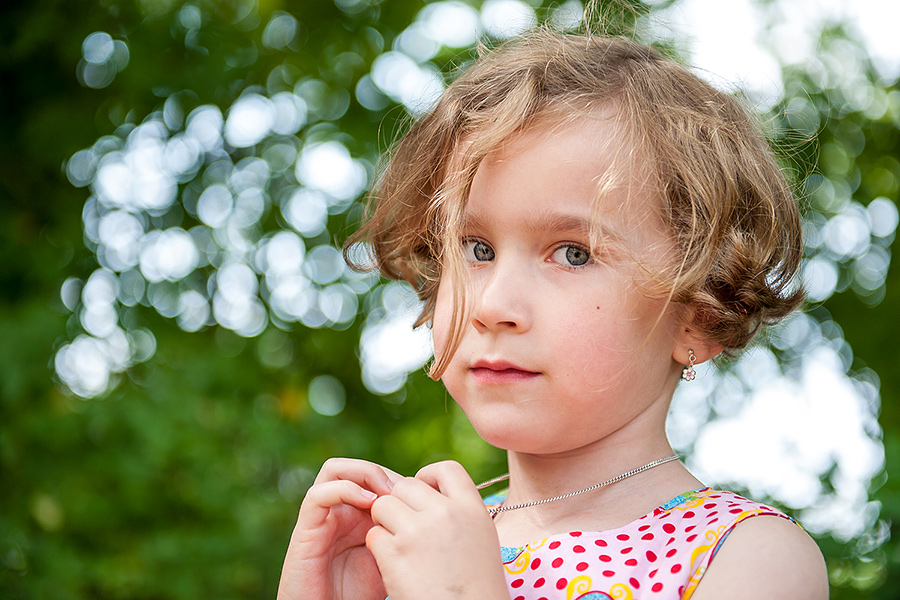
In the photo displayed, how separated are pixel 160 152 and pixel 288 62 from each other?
1.97 feet

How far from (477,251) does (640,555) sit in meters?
0.46

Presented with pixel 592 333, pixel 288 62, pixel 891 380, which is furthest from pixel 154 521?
pixel 891 380

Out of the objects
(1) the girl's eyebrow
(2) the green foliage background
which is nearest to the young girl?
(1) the girl's eyebrow

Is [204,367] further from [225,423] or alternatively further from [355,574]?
[355,574]

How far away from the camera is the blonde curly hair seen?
1.17 m

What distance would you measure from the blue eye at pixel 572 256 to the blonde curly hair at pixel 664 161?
10 cm

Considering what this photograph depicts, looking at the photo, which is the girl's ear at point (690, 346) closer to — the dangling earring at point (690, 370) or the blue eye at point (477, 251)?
the dangling earring at point (690, 370)

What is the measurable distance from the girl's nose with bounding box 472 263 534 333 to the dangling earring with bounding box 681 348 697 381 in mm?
289

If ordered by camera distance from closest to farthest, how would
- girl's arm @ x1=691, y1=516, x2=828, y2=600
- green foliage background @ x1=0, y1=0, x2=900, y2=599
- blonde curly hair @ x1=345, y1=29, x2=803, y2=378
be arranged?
1. girl's arm @ x1=691, y1=516, x2=828, y2=600
2. blonde curly hair @ x1=345, y1=29, x2=803, y2=378
3. green foliage background @ x1=0, y1=0, x2=900, y2=599

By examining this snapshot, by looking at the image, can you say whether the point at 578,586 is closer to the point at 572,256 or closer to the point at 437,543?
the point at 437,543

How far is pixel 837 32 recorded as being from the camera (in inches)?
127

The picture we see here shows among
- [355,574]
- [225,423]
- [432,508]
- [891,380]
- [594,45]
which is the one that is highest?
[594,45]

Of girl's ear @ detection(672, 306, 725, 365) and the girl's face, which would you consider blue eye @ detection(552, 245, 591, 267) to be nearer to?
the girl's face

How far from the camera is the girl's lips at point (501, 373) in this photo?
110 centimetres
